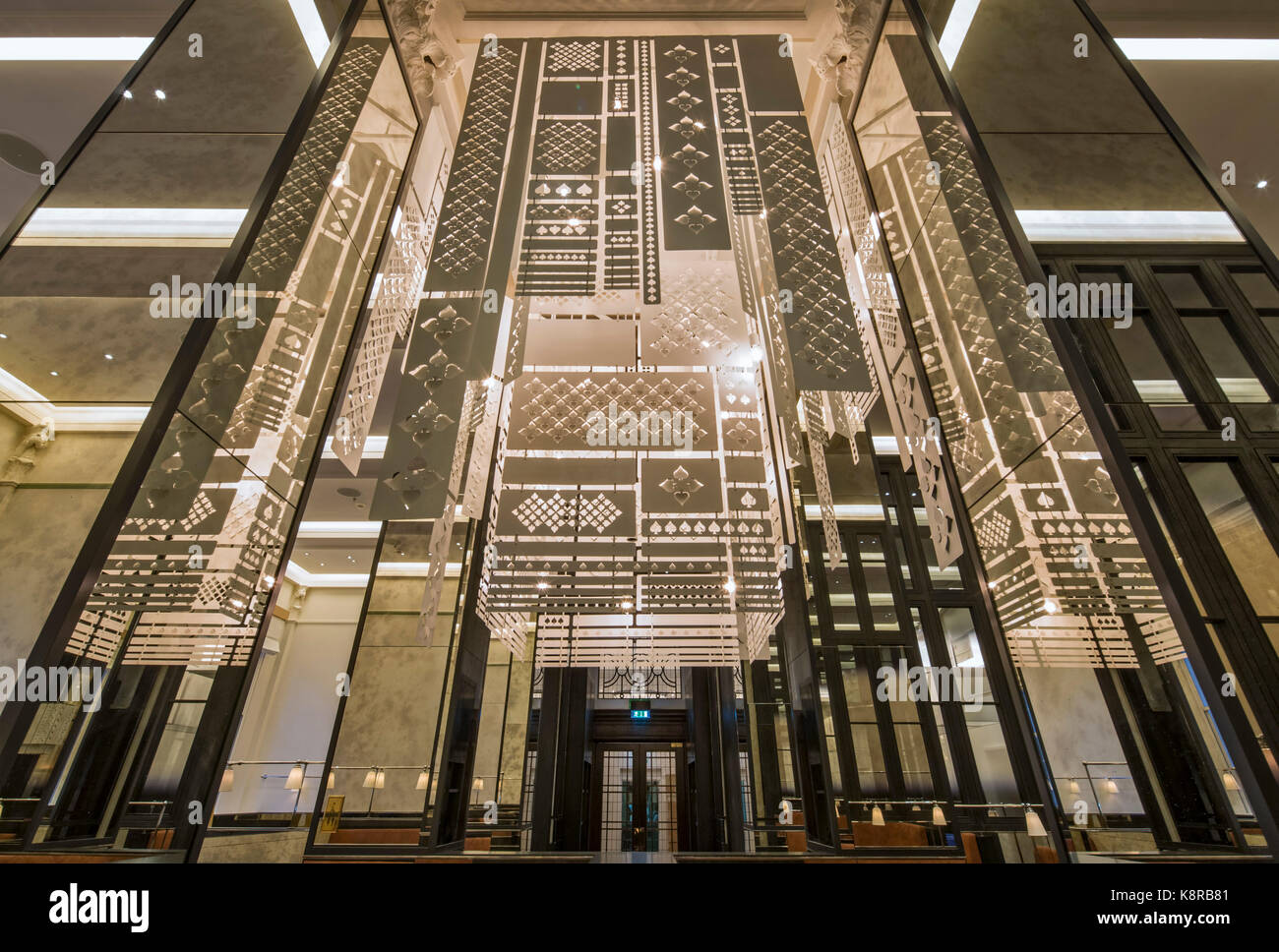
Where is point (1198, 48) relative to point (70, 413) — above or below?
above

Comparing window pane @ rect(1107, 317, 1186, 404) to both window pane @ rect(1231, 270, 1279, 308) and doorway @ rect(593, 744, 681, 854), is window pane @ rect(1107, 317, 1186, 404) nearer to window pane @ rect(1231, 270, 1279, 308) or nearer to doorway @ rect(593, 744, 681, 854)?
window pane @ rect(1231, 270, 1279, 308)

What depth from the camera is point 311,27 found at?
3.21 metres

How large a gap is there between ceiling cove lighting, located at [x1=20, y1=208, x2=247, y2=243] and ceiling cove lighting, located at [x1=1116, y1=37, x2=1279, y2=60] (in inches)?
218

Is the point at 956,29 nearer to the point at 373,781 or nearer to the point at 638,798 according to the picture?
the point at 373,781

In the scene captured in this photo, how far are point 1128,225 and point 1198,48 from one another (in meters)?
2.39

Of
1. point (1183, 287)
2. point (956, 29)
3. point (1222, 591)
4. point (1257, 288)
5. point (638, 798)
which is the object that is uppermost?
point (956, 29)

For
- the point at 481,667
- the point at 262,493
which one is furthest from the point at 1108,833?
the point at 262,493

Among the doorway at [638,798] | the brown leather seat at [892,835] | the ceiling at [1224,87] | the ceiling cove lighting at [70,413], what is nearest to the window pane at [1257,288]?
the ceiling at [1224,87]

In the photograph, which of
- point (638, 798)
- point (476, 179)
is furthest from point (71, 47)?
point (638, 798)

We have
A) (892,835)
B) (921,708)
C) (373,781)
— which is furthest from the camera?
(921,708)

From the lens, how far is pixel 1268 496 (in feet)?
12.1

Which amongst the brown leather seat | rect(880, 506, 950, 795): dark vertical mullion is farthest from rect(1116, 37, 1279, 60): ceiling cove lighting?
the brown leather seat

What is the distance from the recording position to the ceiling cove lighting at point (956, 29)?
10.4 feet

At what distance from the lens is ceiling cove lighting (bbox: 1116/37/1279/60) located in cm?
397
